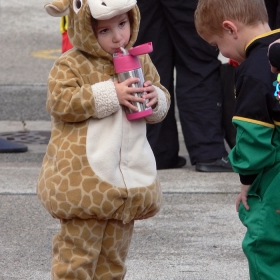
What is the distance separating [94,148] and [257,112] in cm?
62

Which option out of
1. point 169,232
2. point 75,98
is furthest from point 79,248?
point 169,232

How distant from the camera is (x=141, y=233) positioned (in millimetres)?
4445

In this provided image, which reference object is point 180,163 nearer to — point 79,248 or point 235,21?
point 79,248

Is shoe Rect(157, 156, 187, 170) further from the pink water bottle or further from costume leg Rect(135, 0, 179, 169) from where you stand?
the pink water bottle

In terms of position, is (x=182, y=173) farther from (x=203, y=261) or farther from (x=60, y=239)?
(x=60, y=239)

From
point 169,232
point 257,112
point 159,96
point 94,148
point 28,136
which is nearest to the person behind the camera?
point 257,112

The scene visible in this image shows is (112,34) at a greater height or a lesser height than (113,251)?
greater

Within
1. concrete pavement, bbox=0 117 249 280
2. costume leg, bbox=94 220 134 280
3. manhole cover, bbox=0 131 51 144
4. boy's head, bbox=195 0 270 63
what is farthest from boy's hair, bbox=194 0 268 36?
manhole cover, bbox=0 131 51 144

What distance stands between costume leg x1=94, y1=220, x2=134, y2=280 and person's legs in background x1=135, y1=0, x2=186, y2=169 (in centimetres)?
240

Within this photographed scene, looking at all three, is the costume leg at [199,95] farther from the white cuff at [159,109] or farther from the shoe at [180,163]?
A: the white cuff at [159,109]

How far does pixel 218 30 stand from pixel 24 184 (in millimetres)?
2392

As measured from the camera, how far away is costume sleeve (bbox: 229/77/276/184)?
9.70ft

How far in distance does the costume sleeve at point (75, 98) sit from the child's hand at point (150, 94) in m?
0.12

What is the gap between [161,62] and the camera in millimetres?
5680
